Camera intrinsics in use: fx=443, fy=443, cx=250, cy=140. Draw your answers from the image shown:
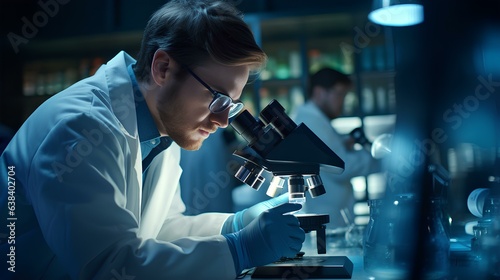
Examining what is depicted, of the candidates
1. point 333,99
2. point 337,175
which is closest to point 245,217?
point 337,175

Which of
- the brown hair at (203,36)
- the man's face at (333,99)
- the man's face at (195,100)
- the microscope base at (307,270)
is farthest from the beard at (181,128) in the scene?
the man's face at (333,99)

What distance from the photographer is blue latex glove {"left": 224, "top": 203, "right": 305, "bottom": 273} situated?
3.33 feet

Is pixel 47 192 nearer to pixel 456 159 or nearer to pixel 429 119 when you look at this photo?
pixel 429 119

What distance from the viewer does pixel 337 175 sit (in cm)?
280

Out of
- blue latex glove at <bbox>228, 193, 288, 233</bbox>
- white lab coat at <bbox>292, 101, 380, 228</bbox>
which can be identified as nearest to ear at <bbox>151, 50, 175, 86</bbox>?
blue latex glove at <bbox>228, 193, 288, 233</bbox>

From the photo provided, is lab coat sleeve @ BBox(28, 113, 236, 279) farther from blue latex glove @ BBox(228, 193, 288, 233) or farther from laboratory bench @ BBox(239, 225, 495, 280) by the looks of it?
blue latex glove @ BBox(228, 193, 288, 233)

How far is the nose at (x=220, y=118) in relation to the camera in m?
1.35

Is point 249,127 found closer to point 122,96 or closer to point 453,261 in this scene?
point 122,96

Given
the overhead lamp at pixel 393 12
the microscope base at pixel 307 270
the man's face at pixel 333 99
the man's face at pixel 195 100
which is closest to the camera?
the microscope base at pixel 307 270

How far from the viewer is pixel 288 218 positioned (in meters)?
1.04

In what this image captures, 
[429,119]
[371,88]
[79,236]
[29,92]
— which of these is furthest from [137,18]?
[429,119]

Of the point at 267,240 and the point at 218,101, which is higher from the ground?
the point at 218,101

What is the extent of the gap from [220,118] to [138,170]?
0.29m

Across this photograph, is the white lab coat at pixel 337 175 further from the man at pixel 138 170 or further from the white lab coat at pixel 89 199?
the white lab coat at pixel 89 199
